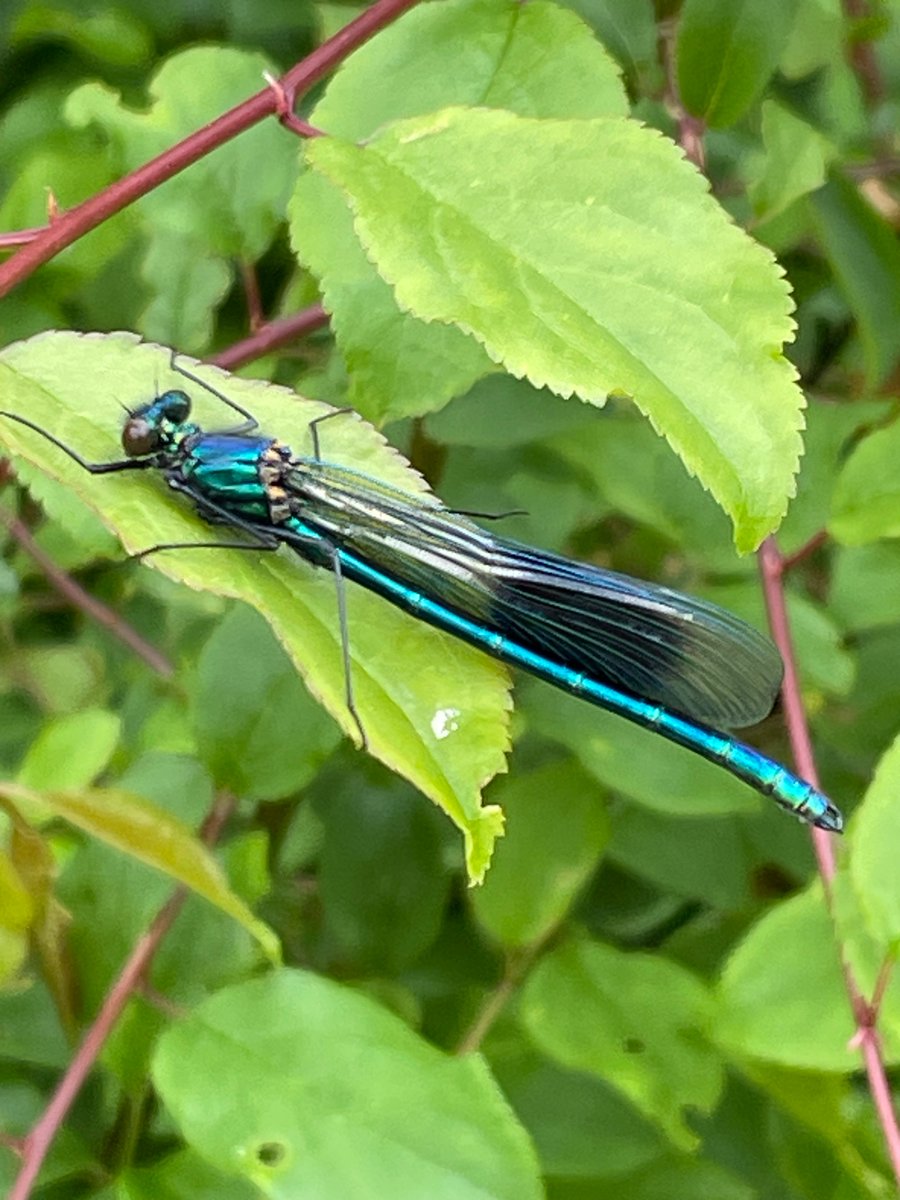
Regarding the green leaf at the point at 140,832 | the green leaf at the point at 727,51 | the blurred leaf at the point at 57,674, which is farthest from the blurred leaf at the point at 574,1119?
the green leaf at the point at 727,51

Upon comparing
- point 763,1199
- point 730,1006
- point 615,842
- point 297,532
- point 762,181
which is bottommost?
point 763,1199

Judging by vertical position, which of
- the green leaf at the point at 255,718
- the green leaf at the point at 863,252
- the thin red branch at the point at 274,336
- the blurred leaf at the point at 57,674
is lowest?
the blurred leaf at the point at 57,674

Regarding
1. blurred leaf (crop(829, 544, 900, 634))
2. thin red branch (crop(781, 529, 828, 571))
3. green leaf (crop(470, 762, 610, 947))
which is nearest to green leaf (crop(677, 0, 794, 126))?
thin red branch (crop(781, 529, 828, 571))

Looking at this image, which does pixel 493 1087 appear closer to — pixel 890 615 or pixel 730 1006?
pixel 730 1006

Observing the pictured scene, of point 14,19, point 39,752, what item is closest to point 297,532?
point 39,752

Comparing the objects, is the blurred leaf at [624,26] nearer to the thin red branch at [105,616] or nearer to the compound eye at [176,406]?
the compound eye at [176,406]

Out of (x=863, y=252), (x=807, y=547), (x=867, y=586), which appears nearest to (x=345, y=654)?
(x=807, y=547)

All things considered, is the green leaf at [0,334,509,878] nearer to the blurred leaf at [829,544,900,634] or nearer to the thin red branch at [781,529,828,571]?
the thin red branch at [781,529,828,571]
